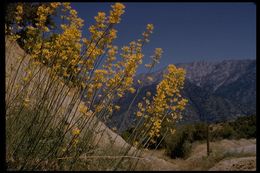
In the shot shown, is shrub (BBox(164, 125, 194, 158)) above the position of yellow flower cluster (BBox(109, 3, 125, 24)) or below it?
below

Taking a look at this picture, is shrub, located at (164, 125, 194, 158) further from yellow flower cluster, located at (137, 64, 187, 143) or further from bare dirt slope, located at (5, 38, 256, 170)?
yellow flower cluster, located at (137, 64, 187, 143)

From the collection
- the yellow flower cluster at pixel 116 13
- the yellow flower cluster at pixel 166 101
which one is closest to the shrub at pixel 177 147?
the yellow flower cluster at pixel 166 101

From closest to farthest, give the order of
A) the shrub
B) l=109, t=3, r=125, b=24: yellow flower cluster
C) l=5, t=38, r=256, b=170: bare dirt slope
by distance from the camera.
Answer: l=109, t=3, r=125, b=24: yellow flower cluster
l=5, t=38, r=256, b=170: bare dirt slope
the shrub

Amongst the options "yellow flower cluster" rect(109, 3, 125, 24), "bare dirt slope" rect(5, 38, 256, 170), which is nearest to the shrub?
"bare dirt slope" rect(5, 38, 256, 170)

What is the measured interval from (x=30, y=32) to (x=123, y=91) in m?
1.19

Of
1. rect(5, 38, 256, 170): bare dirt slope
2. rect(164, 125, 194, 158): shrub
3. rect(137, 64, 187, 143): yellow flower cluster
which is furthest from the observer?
rect(164, 125, 194, 158): shrub

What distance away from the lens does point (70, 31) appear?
3.35 metres

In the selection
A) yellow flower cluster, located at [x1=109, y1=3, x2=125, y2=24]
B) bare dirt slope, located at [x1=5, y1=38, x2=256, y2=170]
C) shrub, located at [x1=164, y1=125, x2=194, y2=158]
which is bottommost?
shrub, located at [x1=164, y1=125, x2=194, y2=158]

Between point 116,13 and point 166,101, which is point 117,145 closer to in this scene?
point 166,101

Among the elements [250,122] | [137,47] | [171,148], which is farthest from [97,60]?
[250,122]

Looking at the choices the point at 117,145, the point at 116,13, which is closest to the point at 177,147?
the point at 117,145

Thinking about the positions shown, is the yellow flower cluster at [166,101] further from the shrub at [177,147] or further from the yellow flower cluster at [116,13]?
the shrub at [177,147]
